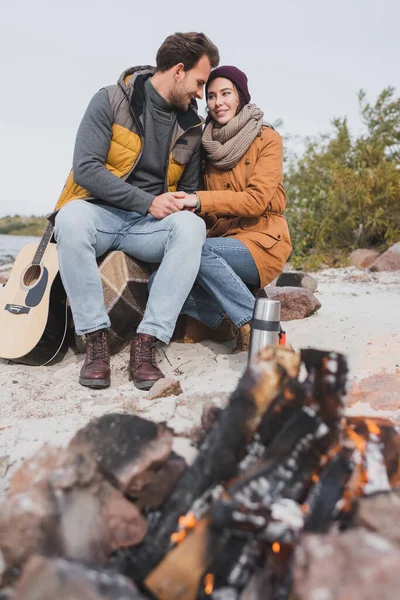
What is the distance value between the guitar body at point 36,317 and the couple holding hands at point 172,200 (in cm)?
38

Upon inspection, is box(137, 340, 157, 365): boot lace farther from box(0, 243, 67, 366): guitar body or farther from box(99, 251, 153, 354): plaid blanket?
box(0, 243, 67, 366): guitar body

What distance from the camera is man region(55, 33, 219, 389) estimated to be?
2.97 m

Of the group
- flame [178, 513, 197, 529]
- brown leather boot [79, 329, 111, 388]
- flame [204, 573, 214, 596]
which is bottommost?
brown leather boot [79, 329, 111, 388]

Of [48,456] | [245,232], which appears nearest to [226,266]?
[245,232]

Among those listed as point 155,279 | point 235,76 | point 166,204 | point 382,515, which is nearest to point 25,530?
point 382,515

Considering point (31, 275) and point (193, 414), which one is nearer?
point (193, 414)

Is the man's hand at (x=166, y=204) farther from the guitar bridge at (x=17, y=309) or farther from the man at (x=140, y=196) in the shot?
the guitar bridge at (x=17, y=309)

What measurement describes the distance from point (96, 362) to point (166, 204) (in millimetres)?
1002

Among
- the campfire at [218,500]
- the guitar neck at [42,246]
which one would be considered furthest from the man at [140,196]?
the campfire at [218,500]

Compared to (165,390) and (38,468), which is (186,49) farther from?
(38,468)

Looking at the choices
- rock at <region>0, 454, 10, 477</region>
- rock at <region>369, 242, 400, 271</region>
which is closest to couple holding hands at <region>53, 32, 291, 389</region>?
rock at <region>0, 454, 10, 477</region>

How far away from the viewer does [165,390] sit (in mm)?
2623

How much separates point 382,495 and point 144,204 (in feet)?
7.61

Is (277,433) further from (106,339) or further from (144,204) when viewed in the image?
(144,204)
